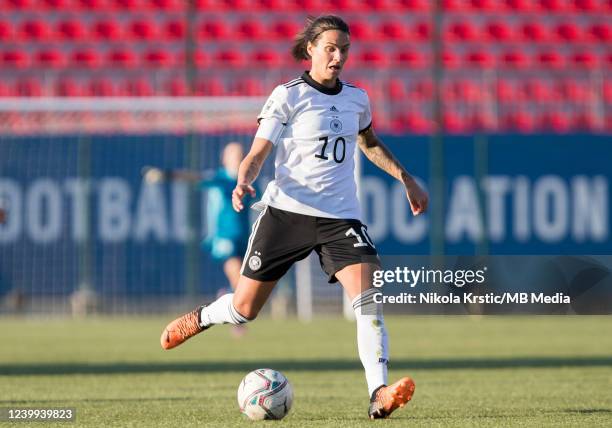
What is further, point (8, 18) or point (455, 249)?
point (8, 18)

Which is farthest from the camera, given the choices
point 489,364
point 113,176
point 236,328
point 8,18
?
point 8,18

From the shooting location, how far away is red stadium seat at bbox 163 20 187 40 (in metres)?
19.2

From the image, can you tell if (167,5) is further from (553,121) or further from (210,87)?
(553,121)

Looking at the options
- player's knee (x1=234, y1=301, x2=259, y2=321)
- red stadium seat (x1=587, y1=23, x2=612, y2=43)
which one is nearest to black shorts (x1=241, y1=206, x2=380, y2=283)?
player's knee (x1=234, y1=301, x2=259, y2=321)

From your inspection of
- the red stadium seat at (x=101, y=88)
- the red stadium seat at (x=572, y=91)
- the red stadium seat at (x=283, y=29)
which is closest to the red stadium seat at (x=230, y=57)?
the red stadium seat at (x=283, y=29)

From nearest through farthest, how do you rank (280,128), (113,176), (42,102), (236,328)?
(280,128) < (236,328) < (42,102) < (113,176)

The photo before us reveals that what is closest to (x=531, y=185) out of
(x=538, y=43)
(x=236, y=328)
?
(x=538, y=43)

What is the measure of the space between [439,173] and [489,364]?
6936 millimetres

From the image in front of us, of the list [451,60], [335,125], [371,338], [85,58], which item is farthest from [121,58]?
[371,338]

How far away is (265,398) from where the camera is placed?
5.88m

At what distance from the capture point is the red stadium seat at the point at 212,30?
19.3m

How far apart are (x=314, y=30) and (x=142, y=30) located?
13.7m

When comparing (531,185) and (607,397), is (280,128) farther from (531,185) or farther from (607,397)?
(531,185)

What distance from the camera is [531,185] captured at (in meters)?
16.4
